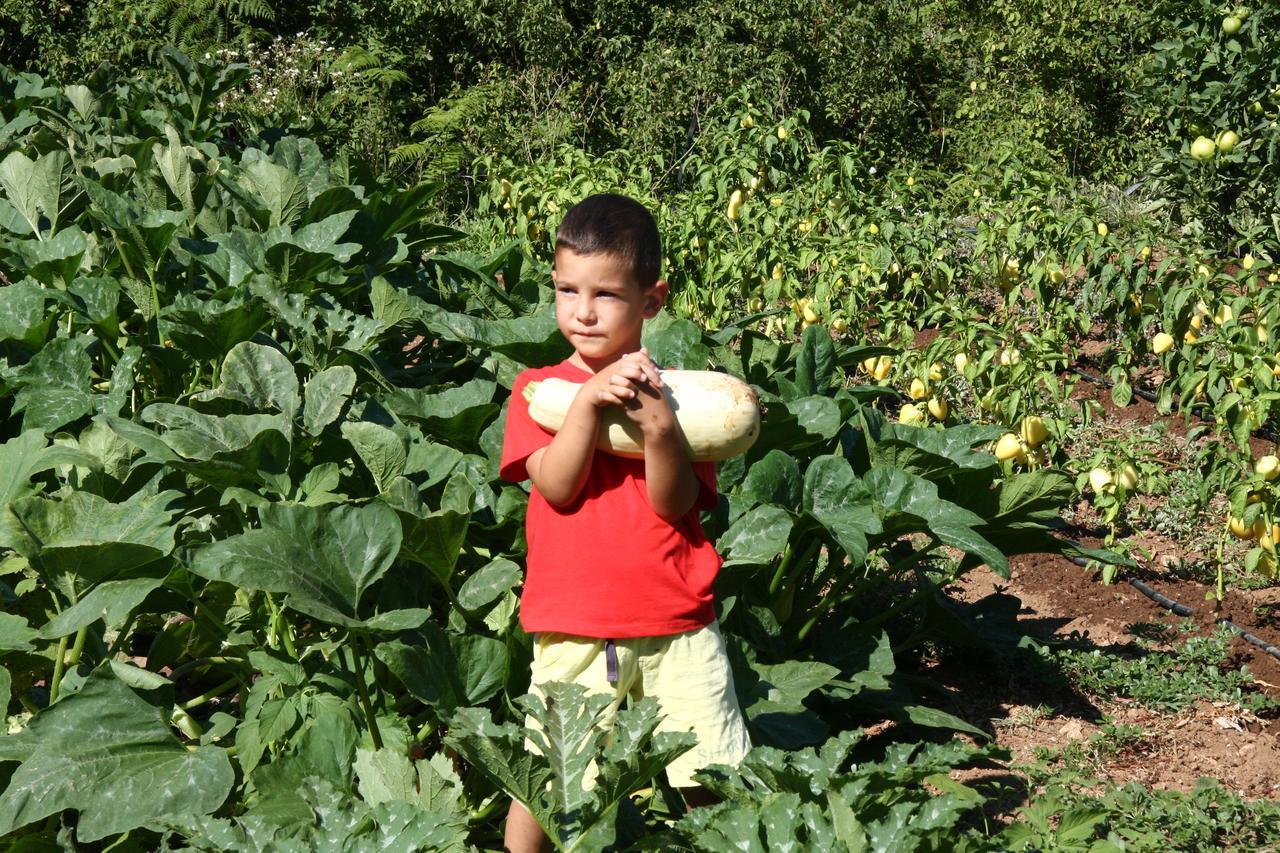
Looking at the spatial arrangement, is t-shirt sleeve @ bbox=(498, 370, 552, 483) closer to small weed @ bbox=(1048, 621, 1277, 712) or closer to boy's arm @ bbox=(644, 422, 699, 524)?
boy's arm @ bbox=(644, 422, 699, 524)

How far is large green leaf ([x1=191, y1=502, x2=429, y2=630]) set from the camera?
7.07 feet

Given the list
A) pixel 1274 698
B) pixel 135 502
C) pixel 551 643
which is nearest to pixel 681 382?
pixel 551 643

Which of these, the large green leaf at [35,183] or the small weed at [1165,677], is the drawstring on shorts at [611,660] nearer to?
the small weed at [1165,677]

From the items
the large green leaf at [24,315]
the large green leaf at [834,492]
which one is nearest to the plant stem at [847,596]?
the large green leaf at [834,492]

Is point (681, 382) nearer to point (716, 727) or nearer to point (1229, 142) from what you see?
point (716, 727)

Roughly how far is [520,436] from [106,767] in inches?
32.8

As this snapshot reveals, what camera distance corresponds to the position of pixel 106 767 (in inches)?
87.5

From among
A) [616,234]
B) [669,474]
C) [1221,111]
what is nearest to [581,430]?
[669,474]

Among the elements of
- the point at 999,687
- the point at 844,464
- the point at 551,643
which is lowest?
the point at 999,687

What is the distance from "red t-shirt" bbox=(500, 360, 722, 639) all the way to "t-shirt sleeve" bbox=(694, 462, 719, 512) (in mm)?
62

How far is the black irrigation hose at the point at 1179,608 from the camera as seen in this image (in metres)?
3.56

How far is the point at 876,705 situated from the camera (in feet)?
9.63

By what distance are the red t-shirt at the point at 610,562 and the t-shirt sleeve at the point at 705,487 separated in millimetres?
62

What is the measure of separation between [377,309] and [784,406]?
1082 mm
